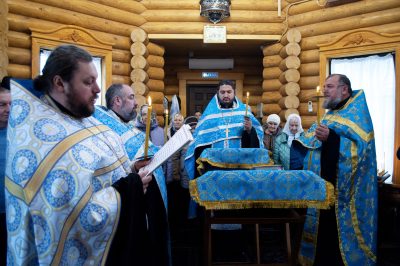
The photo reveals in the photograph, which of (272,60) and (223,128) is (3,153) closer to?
(223,128)

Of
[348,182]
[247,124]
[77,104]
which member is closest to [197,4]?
[247,124]

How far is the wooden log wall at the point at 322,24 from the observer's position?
24.1 feet

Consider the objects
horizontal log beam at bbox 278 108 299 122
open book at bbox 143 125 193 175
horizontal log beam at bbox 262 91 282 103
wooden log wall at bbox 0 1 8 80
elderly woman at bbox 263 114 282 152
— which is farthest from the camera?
horizontal log beam at bbox 262 91 282 103

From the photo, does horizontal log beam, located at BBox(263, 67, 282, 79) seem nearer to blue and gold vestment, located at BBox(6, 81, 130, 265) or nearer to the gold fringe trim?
the gold fringe trim

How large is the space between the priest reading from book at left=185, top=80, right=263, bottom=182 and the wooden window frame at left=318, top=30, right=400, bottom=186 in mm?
3170

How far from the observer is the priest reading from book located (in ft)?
17.2

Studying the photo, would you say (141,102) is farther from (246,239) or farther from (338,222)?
(338,222)

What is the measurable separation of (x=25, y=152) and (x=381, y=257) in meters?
4.34

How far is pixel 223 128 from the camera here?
17.4ft

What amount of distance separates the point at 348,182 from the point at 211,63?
7675 mm

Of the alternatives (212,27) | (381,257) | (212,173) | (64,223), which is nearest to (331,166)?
(212,173)

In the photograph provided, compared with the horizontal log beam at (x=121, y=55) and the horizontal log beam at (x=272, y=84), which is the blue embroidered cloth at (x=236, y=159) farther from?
the horizontal log beam at (x=272, y=84)

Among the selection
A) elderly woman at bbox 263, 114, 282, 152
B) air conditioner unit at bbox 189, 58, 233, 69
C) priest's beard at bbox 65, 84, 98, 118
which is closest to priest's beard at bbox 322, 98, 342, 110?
elderly woman at bbox 263, 114, 282, 152

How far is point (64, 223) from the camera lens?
159 centimetres
